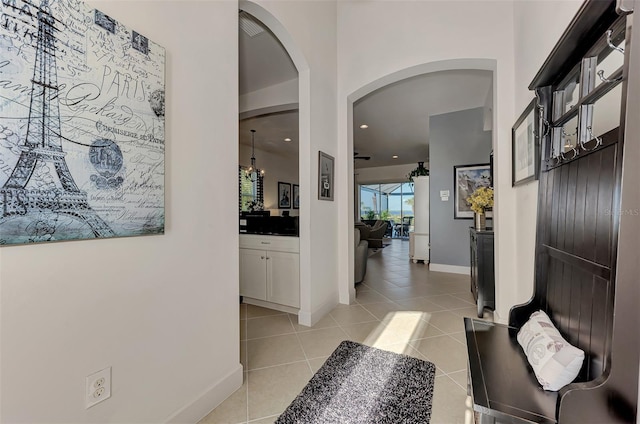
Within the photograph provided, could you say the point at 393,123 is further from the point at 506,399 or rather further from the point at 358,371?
the point at 506,399

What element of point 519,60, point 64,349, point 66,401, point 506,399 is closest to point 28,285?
point 64,349

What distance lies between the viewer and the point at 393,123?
5633 mm

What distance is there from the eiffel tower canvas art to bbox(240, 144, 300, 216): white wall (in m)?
6.33

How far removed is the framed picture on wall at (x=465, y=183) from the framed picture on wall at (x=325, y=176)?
296cm

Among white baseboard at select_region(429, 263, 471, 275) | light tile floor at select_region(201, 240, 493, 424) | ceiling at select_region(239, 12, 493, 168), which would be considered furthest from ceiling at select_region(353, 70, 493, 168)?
light tile floor at select_region(201, 240, 493, 424)

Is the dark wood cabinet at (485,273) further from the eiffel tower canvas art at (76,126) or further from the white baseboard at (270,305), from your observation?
the eiffel tower canvas art at (76,126)

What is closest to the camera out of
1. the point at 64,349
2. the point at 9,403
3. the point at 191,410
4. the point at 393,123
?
the point at 9,403

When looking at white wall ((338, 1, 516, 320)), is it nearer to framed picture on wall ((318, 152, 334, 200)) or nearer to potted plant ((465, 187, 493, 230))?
framed picture on wall ((318, 152, 334, 200))

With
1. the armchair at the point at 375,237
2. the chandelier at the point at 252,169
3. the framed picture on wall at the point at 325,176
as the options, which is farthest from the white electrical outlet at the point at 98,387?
the armchair at the point at 375,237

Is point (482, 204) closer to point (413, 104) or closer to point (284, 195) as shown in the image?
point (413, 104)

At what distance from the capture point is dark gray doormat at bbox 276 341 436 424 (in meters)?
1.54

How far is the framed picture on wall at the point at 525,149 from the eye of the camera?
175 centimetres

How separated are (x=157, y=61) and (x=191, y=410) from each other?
1.75 metres

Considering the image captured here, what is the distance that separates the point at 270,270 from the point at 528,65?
2949mm
